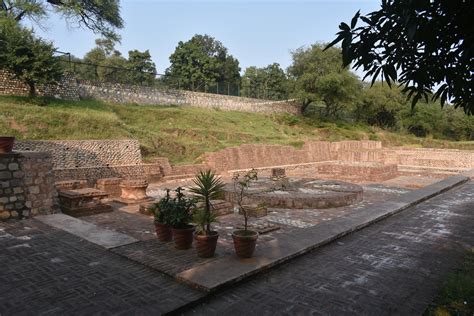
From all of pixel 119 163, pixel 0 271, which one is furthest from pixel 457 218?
pixel 119 163

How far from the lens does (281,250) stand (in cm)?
566

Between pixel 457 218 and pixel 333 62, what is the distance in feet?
89.7

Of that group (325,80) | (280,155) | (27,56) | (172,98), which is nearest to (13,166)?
(27,56)

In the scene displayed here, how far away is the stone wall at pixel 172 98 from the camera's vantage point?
23.2 m

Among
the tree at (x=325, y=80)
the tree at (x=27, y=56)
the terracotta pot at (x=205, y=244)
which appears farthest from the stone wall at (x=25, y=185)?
the tree at (x=325, y=80)

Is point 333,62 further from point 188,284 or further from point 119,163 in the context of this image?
point 188,284

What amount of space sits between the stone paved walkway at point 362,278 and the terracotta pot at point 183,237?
1375mm

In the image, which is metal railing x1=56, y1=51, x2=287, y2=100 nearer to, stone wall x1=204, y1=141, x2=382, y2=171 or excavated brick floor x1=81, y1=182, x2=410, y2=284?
stone wall x1=204, y1=141, x2=382, y2=171

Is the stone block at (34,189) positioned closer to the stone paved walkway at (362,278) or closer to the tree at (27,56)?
the stone paved walkway at (362,278)

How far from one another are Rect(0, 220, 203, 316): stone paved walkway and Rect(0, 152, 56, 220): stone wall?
62.2 inches

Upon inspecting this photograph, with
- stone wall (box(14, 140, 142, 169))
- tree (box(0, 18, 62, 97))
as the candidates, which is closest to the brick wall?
stone wall (box(14, 140, 142, 169))

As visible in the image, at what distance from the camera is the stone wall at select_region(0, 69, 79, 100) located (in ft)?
59.3

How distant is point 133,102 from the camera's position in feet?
82.4

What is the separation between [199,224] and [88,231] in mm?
2525
